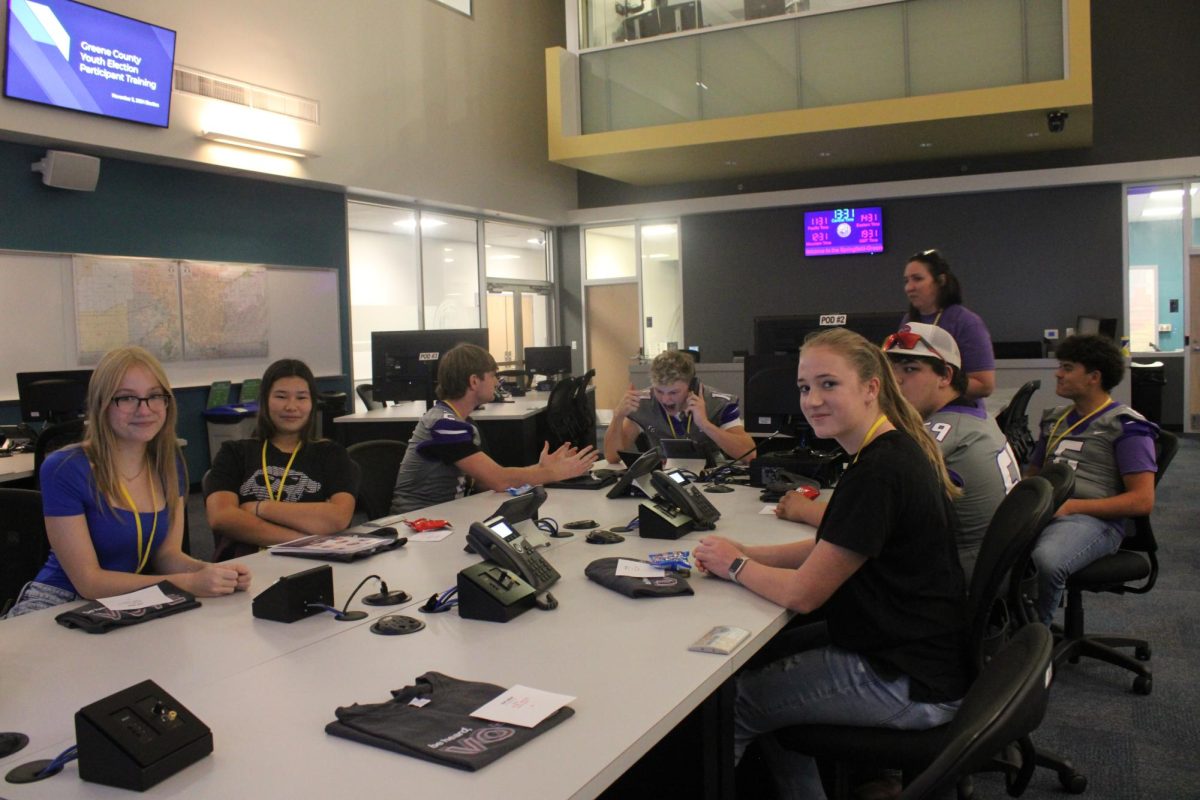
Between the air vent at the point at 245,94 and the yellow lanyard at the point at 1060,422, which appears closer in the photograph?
the yellow lanyard at the point at 1060,422

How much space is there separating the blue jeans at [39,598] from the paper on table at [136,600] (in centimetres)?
21

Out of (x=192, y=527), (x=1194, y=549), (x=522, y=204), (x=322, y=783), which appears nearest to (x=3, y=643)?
(x=322, y=783)

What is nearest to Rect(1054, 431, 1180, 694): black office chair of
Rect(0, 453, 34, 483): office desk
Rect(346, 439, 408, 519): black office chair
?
Rect(346, 439, 408, 519): black office chair

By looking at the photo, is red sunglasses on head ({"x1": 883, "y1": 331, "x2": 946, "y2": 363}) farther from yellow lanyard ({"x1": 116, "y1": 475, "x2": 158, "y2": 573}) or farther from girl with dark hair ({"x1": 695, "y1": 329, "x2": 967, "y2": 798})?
yellow lanyard ({"x1": 116, "y1": 475, "x2": 158, "y2": 573})

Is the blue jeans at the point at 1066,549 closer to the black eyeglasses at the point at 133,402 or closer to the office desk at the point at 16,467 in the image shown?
the black eyeglasses at the point at 133,402

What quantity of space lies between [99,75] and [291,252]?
2318 mm

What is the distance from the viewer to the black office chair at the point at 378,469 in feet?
11.3

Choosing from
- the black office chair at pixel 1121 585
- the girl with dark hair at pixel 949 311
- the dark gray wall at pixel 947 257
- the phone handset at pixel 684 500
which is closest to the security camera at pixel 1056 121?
the dark gray wall at pixel 947 257

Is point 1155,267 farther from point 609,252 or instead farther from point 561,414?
point 561,414

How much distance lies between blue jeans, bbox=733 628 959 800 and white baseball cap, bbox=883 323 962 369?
1086 mm

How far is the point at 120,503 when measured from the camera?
226cm

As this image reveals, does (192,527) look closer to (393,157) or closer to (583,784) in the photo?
(393,157)

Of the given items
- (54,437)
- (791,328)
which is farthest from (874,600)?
(54,437)

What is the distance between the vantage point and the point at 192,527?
6.23 m
